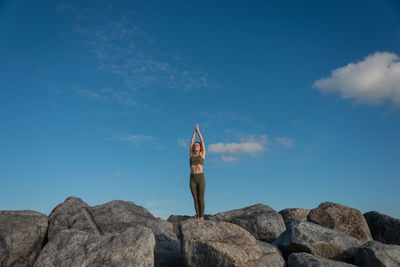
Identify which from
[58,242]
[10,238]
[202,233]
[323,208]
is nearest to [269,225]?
[323,208]

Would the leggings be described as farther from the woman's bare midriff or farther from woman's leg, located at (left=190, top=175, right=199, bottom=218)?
the woman's bare midriff

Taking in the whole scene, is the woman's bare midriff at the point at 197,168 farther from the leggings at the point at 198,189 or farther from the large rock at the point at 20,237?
the large rock at the point at 20,237

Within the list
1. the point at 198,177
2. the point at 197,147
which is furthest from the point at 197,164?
the point at 197,147

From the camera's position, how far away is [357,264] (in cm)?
932

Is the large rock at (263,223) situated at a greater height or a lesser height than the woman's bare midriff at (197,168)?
lesser

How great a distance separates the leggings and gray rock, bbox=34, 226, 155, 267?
14.6ft

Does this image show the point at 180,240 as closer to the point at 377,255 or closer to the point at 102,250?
the point at 102,250

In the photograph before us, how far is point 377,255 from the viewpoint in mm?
8727

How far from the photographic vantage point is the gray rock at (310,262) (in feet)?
26.7

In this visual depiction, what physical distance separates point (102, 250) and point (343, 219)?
9.55 metres

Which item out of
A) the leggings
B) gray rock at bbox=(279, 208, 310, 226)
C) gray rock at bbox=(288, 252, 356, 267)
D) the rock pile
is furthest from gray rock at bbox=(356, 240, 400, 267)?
gray rock at bbox=(279, 208, 310, 226)

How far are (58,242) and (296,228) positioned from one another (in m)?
6.60

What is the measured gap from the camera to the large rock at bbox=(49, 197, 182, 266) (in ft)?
36.0

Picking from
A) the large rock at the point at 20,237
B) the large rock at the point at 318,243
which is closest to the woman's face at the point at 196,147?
the large rock at the point at 318,243
